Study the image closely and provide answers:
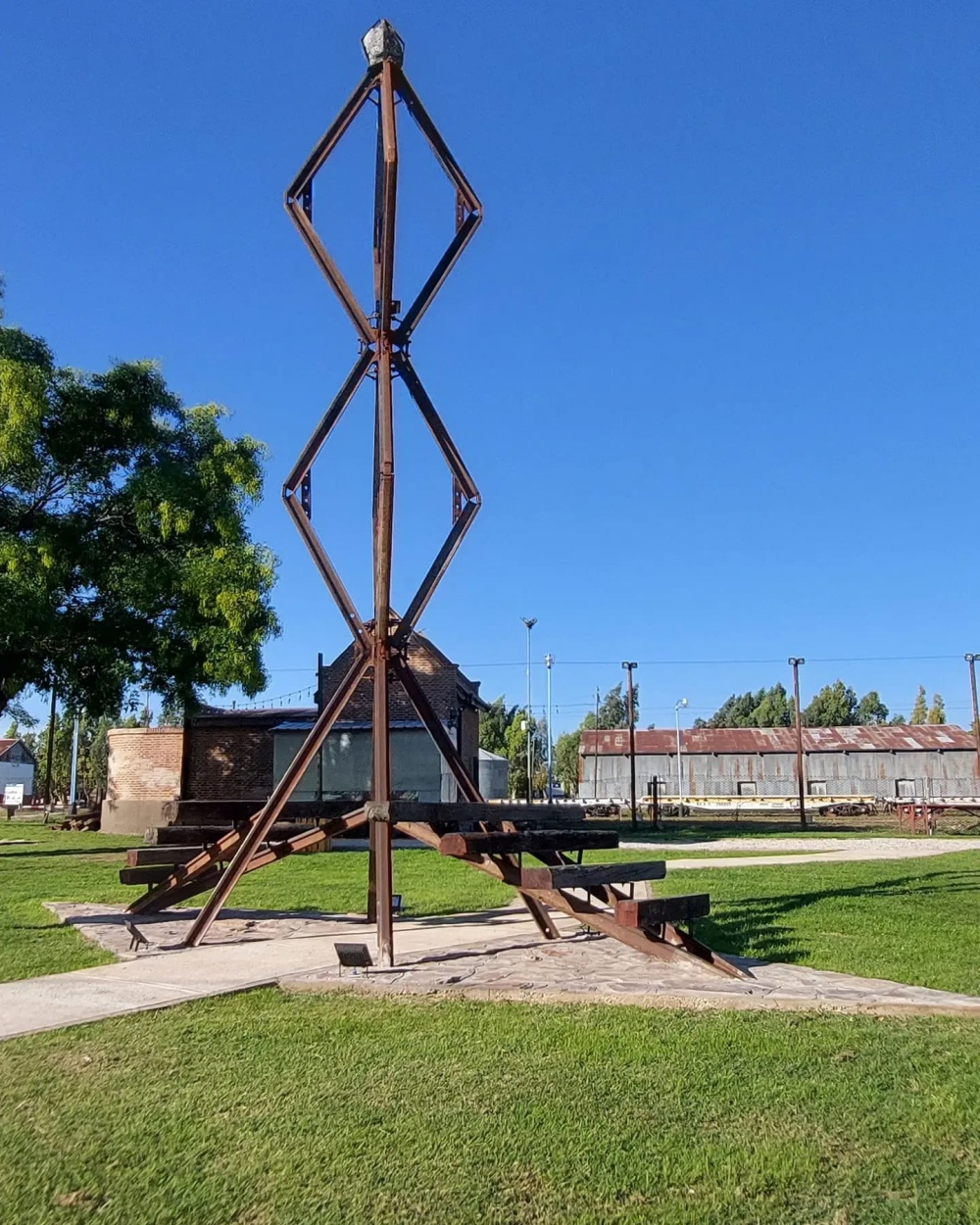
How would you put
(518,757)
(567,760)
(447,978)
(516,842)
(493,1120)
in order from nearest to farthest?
(493,1120) < (447,978) < (516,842) < (518,757) < (567,760)

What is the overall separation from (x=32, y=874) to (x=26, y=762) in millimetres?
73550

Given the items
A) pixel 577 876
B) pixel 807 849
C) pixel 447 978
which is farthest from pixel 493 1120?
pixel 807 849

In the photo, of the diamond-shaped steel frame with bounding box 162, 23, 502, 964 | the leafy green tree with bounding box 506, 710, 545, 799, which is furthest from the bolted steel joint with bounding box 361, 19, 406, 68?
the leafy green tree with bounding box 506, 710, 545, 799

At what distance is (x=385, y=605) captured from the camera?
8.71m

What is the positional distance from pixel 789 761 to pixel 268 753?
38359 millimetres

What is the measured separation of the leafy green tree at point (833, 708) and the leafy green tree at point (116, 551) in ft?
270

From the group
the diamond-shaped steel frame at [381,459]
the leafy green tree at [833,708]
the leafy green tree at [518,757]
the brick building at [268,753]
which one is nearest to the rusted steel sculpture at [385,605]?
the diamond-shaped steel frame at [381,459]

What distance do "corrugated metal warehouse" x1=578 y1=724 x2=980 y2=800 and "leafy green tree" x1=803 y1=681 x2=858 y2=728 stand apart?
1471 inches

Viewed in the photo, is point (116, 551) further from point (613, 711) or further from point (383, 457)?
point (613, 711)

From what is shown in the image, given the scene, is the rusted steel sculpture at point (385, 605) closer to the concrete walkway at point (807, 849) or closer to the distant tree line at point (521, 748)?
the concrete walkway at point (807, 849)

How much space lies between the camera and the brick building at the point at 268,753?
2814 cm

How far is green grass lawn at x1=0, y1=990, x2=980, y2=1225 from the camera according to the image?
3.44 m

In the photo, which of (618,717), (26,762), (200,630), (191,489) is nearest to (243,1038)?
(200,630)

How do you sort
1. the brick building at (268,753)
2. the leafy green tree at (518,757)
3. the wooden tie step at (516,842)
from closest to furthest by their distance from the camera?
the wooden tie step at (516,842), the brick building at (268,753), the leafy green tree at (518,757)
